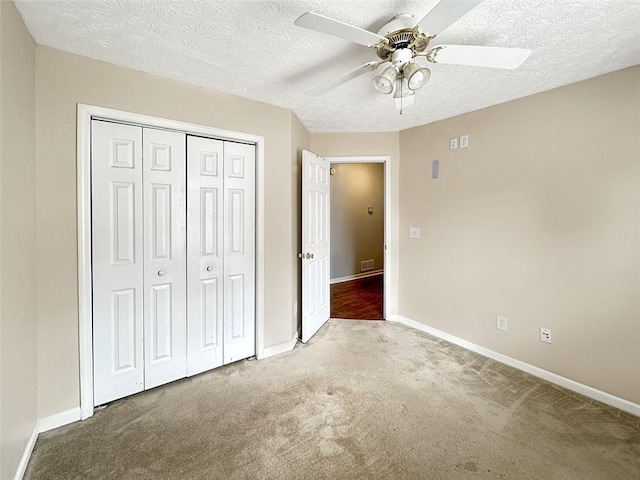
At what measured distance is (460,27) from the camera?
5.09ft

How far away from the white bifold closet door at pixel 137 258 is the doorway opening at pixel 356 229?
3.14 metres

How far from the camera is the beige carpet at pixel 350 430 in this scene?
154 cm

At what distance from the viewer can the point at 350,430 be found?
1.81 metres

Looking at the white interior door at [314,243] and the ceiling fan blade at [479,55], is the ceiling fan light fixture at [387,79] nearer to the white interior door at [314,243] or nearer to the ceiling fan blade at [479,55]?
the ceiling fan blade at [479,55]

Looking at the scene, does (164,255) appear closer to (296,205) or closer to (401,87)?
(296,205)

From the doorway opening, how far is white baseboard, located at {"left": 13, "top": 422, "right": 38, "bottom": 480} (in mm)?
3830

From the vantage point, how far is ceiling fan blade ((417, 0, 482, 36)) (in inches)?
41.7

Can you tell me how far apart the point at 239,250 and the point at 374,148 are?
2039mm

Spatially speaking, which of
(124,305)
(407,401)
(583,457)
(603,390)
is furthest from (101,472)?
(603,390)

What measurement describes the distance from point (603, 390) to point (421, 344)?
4.40 feet

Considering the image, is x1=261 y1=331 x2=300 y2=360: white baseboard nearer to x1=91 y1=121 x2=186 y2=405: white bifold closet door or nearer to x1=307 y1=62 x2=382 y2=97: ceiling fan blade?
x1=91 y1=121 x2=186 y2=405: white bifold closet door

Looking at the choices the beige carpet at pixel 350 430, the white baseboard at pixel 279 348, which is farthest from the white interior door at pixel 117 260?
the white baseboard at pixel 279 348

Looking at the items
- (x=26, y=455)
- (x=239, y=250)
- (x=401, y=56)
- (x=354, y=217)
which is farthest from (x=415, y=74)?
(x=354, y=217)

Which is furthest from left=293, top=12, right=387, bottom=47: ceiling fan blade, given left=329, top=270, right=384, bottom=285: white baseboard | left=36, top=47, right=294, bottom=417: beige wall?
left=329, top=270, right=384, bottom=285: white baseboard
